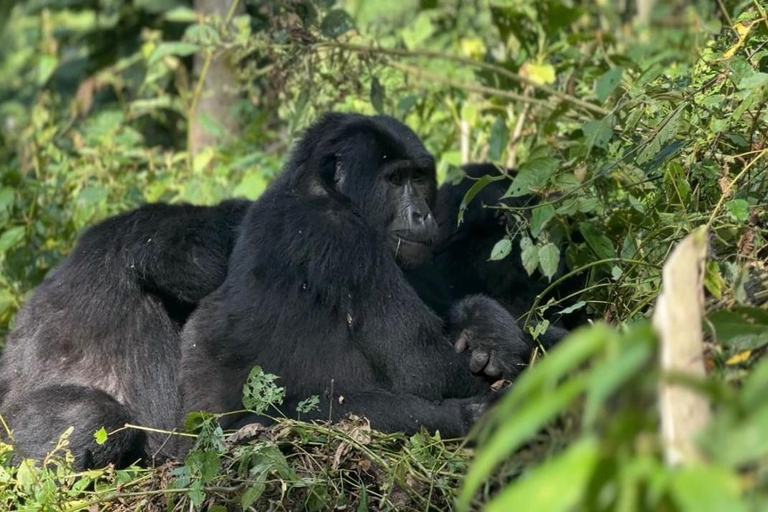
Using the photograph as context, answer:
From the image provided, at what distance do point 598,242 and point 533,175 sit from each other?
1.26 feet

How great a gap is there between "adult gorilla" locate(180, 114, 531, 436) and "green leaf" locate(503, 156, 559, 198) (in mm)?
500

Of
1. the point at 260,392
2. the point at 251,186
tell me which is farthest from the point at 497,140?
the point at 260,392

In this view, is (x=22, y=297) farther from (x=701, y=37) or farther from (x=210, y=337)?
(x=701, y=37)

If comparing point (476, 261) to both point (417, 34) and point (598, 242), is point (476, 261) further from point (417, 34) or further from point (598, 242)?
point (417, 34)

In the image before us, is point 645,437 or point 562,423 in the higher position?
point 645,437

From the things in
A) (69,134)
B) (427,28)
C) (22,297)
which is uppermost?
(427,28)

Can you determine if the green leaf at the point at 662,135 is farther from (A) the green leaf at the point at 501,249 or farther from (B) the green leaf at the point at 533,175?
(A) the green leaf at the point at 501,249

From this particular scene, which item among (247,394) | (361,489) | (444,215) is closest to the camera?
(361,489)

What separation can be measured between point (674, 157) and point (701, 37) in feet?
8.15

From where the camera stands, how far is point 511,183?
4977 mm

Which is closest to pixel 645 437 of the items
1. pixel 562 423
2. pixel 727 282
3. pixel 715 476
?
pixel 715 476

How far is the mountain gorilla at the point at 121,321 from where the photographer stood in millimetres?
4559

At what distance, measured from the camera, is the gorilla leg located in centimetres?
414

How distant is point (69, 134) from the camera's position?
25.9 ft
